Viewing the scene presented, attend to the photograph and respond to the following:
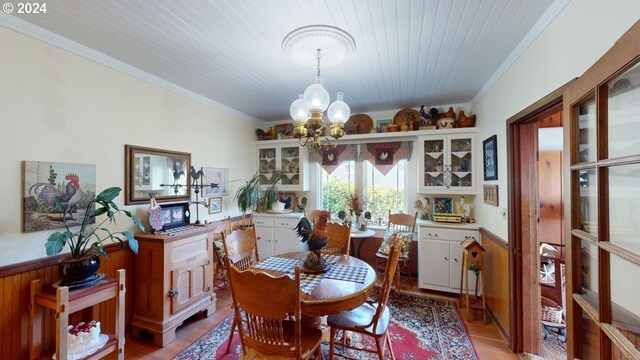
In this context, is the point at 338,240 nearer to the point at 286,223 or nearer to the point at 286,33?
the point at 286,223

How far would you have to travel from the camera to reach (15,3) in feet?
5.20

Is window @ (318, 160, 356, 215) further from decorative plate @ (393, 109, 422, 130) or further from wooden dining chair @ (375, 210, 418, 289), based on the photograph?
decorative plate @ (393, 109, 422, 130)

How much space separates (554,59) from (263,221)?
3777mm

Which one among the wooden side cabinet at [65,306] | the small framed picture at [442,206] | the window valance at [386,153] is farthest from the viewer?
the window valance at [386,153]

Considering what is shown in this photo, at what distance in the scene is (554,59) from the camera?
159 cm

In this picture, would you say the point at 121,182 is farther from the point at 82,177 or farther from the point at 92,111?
the point at 92,111

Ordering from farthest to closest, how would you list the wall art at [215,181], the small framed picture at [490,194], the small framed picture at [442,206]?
1. the small framed picture at [442,206]
2. the wall art at [215,181]
3. the small framed picture at [490,194]

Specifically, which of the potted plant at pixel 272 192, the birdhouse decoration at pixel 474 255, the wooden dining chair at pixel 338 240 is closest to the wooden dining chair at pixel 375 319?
the wooden dining chair at pixel 338 240

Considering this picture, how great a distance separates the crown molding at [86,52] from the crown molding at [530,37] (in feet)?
11.0

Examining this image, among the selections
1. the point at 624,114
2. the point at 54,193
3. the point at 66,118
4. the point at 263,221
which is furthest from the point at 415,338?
the point at 66,118

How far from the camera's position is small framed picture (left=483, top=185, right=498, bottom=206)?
101 inches

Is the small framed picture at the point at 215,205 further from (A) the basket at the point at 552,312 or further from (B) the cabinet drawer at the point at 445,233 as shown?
(A) the basket at the point at 552,312

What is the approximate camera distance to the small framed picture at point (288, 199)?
440 cm

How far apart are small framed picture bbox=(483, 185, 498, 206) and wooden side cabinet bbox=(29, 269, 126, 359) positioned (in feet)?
11.3
